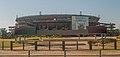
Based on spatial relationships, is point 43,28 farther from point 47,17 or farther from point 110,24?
point 110,24

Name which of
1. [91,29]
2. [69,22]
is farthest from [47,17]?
[91,29]

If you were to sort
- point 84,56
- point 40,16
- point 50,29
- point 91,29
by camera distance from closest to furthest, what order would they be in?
point 84,56
point 91,29
point 50,29
point 40,16

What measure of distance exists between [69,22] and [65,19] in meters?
3.07

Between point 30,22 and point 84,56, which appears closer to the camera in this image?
point 84,56

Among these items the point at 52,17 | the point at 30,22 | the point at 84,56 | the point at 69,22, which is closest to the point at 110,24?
the point at 69,22

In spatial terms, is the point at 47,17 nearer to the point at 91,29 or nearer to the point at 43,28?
the point at 43,28

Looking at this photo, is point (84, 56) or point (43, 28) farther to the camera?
point (43, 28)

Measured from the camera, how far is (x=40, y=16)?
139 meters

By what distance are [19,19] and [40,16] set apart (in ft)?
47.8

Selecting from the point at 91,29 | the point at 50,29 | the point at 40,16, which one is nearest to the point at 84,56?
the point at 91,29

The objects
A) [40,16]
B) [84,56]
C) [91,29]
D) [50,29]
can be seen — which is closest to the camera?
[84,56]

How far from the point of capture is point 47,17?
454 feet

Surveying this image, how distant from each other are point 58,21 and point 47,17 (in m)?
8.88

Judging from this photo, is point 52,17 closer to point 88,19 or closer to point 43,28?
point 43,28
